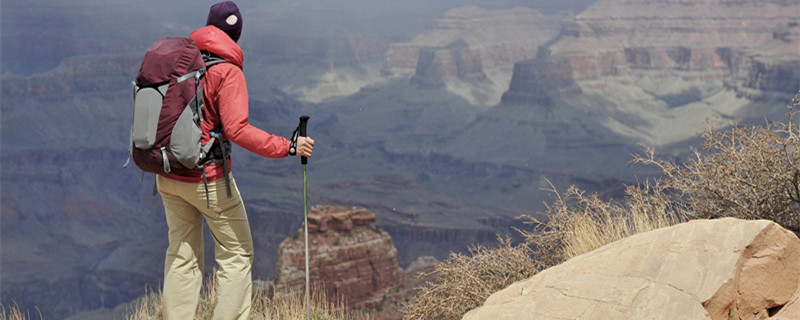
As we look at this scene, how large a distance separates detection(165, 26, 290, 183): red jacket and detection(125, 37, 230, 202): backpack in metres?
0.11

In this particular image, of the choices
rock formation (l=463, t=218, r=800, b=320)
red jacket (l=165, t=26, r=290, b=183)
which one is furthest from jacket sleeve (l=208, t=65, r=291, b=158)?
rock formation (l=463, t=218, r=800, b=320)

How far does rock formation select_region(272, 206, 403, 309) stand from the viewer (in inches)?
1700

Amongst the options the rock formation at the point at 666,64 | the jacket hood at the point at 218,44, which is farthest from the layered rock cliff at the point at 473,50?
the jacket hood at the point at 218,44

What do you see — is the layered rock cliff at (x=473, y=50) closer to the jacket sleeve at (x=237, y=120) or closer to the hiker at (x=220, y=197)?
the hiker at (x=220, y=197)

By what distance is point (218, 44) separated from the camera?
3.84 meters

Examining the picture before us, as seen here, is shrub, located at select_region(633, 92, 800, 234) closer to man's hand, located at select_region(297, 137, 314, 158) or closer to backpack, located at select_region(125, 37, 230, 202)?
man's hand, located at select_region(297, 137, 314, 158)

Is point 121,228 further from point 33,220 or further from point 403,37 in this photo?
point 403,37

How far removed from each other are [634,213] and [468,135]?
14320 cm

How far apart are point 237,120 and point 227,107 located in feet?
0.30

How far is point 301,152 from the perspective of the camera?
3881 millimetres

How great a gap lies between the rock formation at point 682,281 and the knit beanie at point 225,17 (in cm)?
211

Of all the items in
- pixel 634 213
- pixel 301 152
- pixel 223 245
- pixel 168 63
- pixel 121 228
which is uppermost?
pixel 168 63

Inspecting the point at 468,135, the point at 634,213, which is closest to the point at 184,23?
the point at 468,135

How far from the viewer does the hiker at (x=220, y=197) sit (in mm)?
3734
